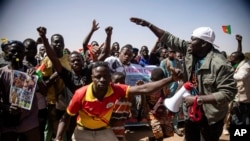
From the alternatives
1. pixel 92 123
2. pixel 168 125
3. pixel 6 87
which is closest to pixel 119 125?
pixel 92 123

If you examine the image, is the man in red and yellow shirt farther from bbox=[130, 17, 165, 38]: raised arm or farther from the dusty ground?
the dusty ground

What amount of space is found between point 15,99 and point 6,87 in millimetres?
207

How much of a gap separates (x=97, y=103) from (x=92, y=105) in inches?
2.4

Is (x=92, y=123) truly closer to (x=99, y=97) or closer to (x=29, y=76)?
(x=99, y=97)

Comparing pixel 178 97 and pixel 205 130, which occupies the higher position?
pixel 178 97

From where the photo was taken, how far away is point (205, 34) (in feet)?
11.1

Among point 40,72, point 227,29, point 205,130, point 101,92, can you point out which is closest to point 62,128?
point 101,92

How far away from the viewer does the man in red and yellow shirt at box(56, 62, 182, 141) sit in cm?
323

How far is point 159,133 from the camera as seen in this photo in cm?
478

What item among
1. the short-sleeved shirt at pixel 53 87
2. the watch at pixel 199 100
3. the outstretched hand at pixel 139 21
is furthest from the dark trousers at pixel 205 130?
the short-sleeved shirt at pixel 53 87

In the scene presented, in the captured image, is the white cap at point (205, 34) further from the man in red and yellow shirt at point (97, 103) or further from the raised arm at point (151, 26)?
the man in red and yellow shirt at point (97, 103)

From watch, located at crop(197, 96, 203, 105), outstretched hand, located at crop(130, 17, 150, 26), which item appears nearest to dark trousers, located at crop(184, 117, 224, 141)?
watch, located at crop(197, 96, 203, 105)

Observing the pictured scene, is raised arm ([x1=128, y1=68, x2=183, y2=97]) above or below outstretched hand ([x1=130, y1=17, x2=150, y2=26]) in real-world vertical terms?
below

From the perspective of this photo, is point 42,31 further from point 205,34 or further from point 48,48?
point 205,34
